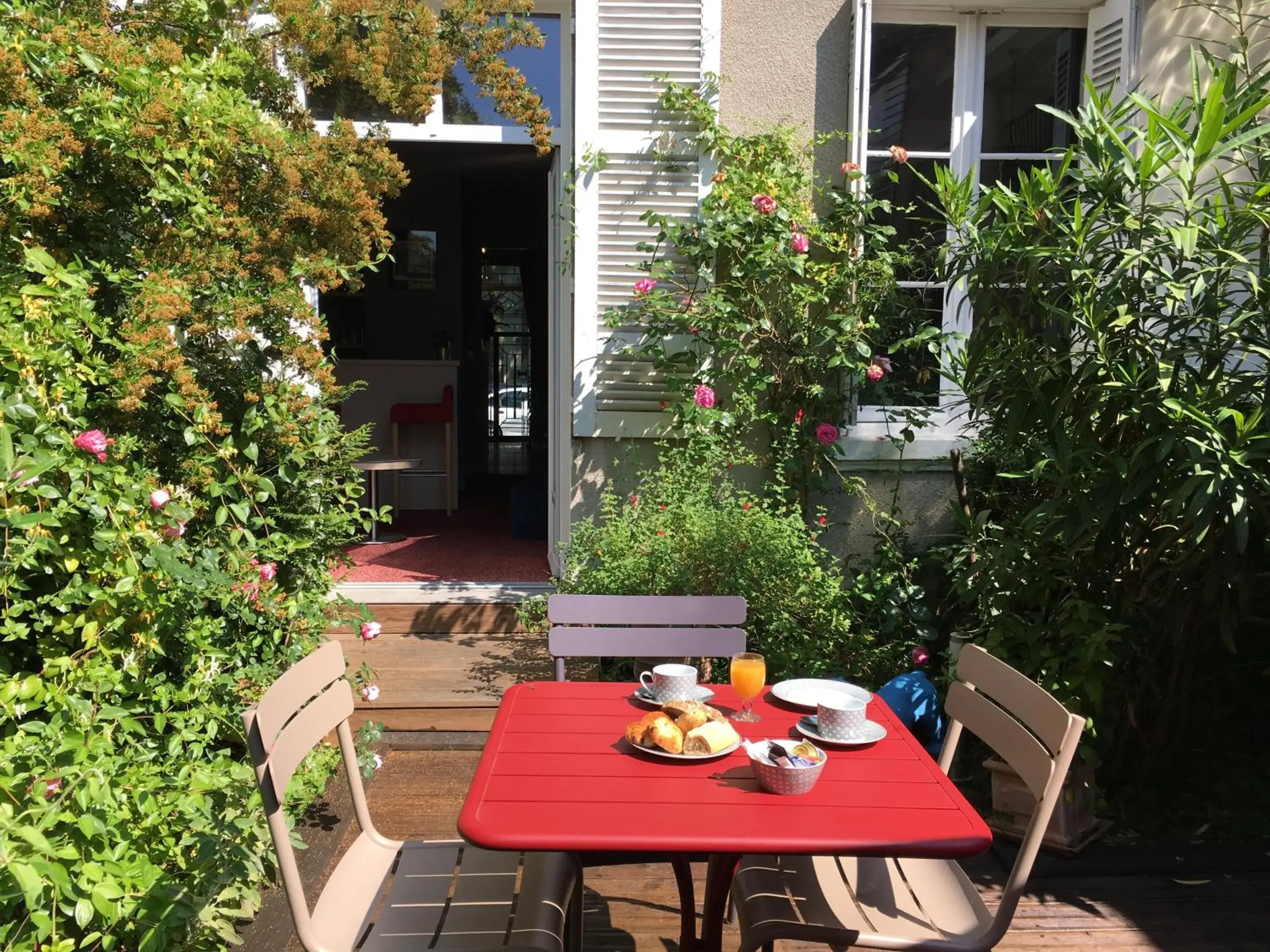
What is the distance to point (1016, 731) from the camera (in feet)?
5.78

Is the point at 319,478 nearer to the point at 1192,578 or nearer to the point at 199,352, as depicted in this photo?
the point at 199,352

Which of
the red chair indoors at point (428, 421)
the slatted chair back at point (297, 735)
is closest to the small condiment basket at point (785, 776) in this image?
the slatted chair back at point (297, 735)

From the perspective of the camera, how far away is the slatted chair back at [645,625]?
2.39 m

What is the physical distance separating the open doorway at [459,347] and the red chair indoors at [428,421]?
0.04ft

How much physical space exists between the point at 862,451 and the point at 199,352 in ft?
8.79

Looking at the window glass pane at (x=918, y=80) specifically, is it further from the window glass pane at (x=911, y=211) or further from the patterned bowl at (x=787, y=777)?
the patterned bowl at (x=787, y=777)

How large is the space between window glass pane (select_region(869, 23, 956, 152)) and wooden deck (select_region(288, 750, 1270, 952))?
10.2 ft

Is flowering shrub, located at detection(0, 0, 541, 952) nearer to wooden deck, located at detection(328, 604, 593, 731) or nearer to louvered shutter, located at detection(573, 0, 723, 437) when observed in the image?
wooden deck, located at detection(328, 604, 593, 731)

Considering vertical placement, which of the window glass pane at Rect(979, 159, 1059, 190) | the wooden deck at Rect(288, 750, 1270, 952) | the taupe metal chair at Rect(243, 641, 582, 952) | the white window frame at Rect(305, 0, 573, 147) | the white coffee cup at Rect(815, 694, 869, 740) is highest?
the white window frame at Rect(305, 0, 573, 147)

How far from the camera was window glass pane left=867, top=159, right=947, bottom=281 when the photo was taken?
4.34m

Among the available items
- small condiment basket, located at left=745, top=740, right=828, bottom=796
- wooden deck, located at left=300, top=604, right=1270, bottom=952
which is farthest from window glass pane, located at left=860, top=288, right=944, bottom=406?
small condiment basket, located at left=745, top=740, right=828, bottom=796

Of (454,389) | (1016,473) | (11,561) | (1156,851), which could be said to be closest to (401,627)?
(11,561)

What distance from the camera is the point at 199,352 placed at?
289 cm

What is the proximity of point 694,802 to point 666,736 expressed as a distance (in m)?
0.19
